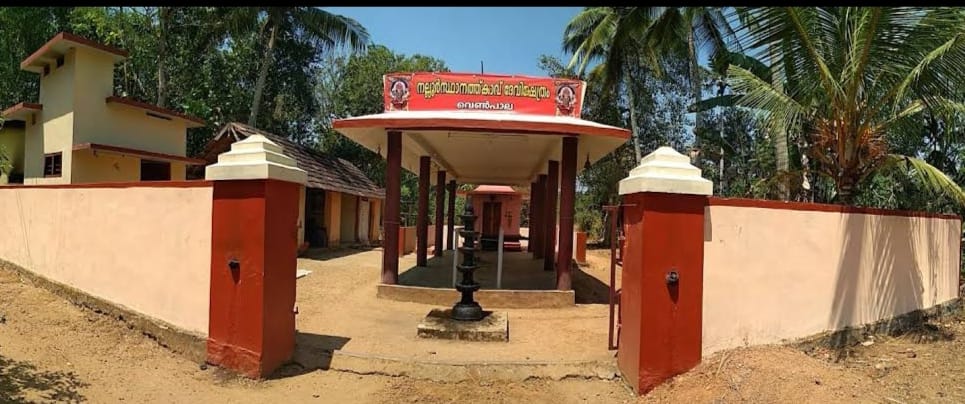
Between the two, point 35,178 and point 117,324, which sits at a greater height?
point 35,178

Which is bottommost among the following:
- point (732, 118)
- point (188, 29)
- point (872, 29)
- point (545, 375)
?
point (545, 375)

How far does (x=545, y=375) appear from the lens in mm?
5566

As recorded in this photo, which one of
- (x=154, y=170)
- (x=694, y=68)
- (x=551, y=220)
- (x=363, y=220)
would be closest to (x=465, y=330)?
(x=551, y=220)

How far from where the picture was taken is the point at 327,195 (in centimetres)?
1914

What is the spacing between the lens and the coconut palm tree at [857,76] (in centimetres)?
634

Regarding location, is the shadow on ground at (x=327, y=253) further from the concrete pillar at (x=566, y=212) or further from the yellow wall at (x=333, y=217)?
the concrete pillar at (x=566, y=212)

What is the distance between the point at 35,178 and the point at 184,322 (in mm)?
Result: 12157

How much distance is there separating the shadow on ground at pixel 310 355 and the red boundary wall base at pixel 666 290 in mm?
3003

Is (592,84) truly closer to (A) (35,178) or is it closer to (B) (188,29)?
(B) (188,29)

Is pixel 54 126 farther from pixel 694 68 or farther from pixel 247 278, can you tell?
pixel 694 68

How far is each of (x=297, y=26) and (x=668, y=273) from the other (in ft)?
68.6

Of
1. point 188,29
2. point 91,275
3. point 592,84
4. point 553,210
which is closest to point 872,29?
point 553,210

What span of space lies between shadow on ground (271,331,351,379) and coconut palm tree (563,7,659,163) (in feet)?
50.3

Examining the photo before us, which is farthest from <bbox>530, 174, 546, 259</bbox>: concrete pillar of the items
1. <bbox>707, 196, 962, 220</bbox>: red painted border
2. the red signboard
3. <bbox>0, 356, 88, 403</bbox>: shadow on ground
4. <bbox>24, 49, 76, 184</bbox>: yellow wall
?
<bbox>0, 356, 88, 403</bbox>: shadow on ground
